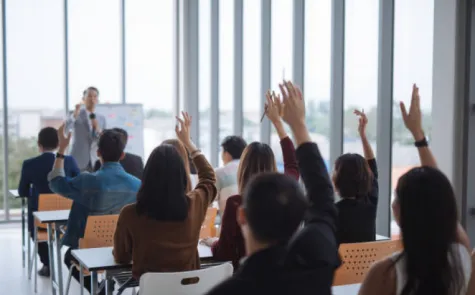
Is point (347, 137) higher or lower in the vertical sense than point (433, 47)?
lower

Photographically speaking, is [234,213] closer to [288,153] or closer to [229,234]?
[229,234]

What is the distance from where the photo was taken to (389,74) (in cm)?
482

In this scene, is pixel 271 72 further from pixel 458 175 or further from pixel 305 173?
pixel 305 173

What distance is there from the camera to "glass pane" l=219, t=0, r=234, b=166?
808 centimetres

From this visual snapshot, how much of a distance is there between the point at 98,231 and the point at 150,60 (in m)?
5.73

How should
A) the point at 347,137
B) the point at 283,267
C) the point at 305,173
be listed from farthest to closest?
the point at 347,137
the point at 305,173
the point at 283,267

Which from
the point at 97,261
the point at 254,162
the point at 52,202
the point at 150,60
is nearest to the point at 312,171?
the point at 254,162

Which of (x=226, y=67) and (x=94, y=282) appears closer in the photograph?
(x=94, y=282)

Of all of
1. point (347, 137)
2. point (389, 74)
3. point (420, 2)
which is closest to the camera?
point (420, 2)

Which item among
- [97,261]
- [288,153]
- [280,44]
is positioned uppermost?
[280,44]

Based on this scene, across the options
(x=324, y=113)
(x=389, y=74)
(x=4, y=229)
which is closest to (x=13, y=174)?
(x=4, y=229)

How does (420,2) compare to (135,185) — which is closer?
(135,185)

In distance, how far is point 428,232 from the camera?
1.72 meters

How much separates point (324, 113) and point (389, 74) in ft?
3.12
